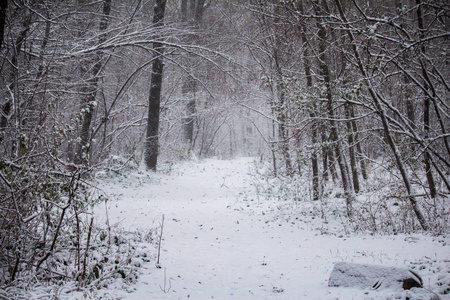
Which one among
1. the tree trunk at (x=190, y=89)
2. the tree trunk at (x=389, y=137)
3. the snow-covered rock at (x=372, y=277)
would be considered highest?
the tree trunk at (x=190, y=89)

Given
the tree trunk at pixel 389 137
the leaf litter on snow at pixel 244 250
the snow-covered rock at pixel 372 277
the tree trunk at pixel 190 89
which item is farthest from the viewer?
the tree trunk at pixel 190 89

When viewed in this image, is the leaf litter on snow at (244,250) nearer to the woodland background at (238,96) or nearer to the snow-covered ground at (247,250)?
the snow-covered ground at (247,250)

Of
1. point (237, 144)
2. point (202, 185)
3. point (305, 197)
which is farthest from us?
point (237, 144)

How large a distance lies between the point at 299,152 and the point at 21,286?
610cm

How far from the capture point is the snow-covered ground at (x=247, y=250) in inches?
152

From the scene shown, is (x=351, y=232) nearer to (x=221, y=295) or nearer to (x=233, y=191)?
(x=221, y=295)

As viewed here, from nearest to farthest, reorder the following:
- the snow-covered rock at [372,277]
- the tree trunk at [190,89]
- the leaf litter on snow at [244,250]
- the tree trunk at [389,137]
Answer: the snow-covered rock at [372,277] < the leaf litter on snow at [244,250] < the tree trunk at [389,137] < the tree trunk at [190,89]

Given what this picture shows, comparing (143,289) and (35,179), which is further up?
(35,179)

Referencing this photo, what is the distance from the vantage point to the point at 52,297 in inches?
123

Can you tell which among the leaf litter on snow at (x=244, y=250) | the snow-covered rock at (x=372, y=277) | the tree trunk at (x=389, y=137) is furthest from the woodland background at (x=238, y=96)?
the snow-covered rock at (x=372, y=277)

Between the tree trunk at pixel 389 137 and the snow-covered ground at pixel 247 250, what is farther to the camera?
the tree trunk at pixel 389 137

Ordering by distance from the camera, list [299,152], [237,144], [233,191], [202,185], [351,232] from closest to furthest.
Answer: [351,232]
[299,152]
[233,191]
[202,185]
[237,144]

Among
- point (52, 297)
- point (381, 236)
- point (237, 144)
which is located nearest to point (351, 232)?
point (381, 236)

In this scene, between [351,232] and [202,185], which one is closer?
[351,232]
